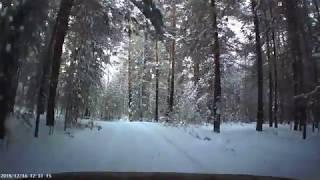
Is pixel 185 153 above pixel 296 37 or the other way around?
the other way around

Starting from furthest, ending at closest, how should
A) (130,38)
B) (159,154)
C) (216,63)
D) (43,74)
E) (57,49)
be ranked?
(216,63) < (130,38) < (57,49) < (159,154) < (43,74)

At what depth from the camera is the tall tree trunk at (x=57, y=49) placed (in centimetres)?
1527

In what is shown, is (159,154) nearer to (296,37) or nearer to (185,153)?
(185,153)

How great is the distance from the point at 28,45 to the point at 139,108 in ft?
133

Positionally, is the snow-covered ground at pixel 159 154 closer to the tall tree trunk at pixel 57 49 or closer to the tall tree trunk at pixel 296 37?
the tall tree trunk at pixel 57 49

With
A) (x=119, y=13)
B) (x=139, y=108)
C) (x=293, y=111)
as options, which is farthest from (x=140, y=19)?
(x=139, y=108)

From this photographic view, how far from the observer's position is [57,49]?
1558cm

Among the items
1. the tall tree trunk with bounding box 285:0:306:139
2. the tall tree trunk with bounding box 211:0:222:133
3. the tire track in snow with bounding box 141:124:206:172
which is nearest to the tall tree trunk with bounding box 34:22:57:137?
the tire track in snow with bounding box 141:124:206:172

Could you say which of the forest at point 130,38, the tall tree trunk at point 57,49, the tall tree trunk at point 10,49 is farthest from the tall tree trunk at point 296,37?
the tall tree trunk at point 10,49

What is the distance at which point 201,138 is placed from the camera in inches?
741

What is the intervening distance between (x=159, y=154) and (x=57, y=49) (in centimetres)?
513

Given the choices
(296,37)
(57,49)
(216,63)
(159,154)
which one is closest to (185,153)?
(159,154)

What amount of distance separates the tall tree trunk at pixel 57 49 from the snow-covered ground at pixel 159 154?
0.77 m

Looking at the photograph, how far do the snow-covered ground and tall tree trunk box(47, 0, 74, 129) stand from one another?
2.54ft
